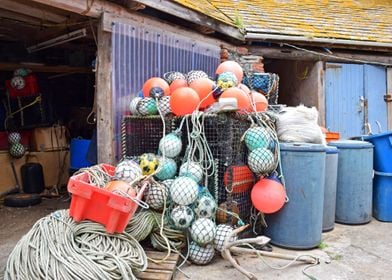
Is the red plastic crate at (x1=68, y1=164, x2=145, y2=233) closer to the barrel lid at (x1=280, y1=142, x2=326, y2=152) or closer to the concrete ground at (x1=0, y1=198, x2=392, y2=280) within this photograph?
the concrete ground at (x1=0, y1=198, x2=392, y2=280)

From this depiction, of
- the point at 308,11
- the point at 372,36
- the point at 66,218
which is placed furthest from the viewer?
the point at 308,11

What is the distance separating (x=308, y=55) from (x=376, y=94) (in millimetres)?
1811

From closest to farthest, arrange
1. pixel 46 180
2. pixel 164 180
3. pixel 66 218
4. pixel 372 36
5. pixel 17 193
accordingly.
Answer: pixel 66 218, pixel 164 180, pixel 17 193, pixel 46 180, pixel 372 36

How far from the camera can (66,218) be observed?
3035 millimetres

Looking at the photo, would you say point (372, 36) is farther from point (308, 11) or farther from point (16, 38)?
point (16, 38)

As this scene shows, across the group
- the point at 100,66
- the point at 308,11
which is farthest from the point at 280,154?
the point at 308,11

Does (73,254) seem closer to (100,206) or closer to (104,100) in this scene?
(100,206)

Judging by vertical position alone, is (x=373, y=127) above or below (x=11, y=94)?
below

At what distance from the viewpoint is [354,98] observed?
7.23 metres

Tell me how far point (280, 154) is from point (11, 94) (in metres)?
4.50

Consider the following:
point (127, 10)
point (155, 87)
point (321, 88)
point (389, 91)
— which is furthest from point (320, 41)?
point (155, 87)

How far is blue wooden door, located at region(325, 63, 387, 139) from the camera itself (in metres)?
7.05

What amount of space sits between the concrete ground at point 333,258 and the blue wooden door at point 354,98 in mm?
2814

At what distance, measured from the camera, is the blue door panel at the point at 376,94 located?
7.34 meters
